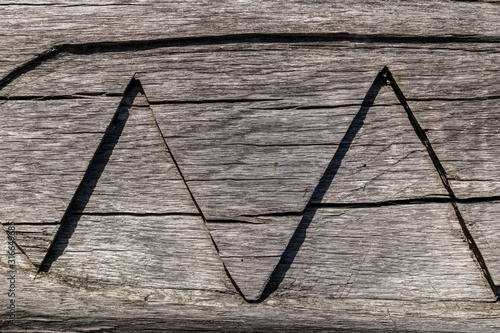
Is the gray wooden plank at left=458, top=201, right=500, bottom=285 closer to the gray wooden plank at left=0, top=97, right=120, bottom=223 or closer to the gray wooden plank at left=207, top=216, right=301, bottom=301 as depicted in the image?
the gray wooden plank at left=207, top=216, right=301, bottom=301

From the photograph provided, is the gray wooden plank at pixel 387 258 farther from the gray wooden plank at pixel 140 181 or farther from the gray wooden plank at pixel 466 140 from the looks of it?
the gray wooden plank at pixel 140 181

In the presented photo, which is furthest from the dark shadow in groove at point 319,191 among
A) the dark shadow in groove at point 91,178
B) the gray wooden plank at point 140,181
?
the dark shadow in groove at point 91,178

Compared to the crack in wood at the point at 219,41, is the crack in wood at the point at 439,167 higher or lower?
lower

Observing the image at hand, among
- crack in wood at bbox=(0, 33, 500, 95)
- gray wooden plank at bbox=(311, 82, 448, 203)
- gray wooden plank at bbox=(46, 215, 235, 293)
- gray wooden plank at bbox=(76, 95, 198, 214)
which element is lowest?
gray wooden plank at bbox=(46, 215, 235, 293)

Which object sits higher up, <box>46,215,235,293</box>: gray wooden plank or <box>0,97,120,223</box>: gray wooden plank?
<box>0,97,120,223</box>: gray wooden plank

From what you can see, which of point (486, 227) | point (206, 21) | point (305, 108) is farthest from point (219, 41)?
point (486, 227)

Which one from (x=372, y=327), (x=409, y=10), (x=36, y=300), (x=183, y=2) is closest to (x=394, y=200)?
(x=372, y=327)

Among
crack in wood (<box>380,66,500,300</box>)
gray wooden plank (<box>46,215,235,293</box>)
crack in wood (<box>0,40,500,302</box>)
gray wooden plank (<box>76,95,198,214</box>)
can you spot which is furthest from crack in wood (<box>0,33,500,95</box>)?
gray wooden plank (<box>46,215,235,293</box>)
